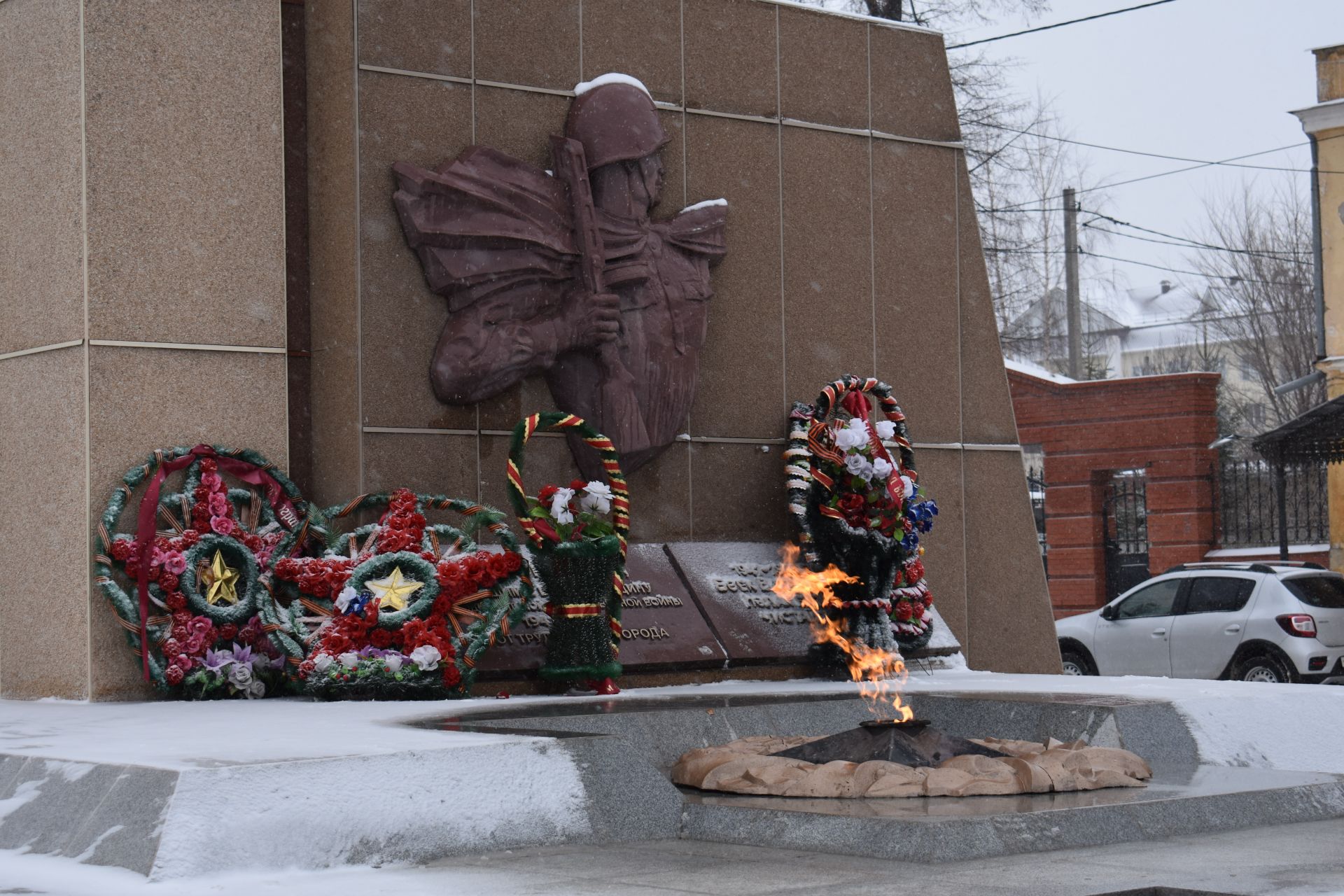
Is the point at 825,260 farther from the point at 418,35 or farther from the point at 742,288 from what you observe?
the point at 418,35

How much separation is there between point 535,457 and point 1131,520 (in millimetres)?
18801

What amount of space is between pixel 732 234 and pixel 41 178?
432 cm

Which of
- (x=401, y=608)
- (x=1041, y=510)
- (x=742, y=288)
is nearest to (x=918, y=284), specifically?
(x=742, y=288)

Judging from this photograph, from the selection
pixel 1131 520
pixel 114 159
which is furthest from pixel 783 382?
pixel 1131 520

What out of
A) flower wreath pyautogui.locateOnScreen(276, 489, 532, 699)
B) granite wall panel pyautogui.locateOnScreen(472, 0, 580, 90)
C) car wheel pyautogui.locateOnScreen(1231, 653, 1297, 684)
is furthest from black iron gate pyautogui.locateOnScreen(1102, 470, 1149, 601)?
flower wreath pyautogui.locateOnScreen(276, 489, 532, 699)

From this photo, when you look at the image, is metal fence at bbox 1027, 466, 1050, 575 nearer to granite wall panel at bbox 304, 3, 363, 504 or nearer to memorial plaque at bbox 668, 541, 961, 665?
memorial plaque at bbox 668, 541, 961, 665

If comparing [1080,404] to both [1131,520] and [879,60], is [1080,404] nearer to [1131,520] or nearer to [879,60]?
[1131,520]

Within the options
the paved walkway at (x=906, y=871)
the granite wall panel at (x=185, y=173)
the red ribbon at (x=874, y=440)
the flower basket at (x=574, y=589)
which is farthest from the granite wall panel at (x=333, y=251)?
the paved walkway at (x=906, y=871)

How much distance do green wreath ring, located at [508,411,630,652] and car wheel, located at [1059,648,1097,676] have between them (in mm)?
8496

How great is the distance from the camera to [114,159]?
9.75 meters

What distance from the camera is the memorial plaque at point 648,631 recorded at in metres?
9.84

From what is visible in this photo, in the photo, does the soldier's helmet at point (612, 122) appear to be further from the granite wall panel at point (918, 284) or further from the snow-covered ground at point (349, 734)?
the snow-covered ground at point (349, 734)

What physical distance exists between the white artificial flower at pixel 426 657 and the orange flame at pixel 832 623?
7.03ft

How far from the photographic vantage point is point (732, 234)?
11938 millimetres
